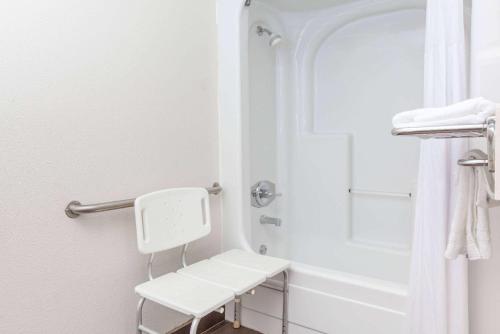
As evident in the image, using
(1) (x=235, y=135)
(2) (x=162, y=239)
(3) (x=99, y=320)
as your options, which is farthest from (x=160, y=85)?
(3) (x=99, y=320)

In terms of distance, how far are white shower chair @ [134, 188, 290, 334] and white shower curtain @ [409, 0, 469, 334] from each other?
1.88ft

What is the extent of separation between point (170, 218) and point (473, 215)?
1091mm

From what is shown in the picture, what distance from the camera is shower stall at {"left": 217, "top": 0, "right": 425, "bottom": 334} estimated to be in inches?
73.5

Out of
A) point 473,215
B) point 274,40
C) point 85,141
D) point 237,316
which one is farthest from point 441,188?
point 274,40

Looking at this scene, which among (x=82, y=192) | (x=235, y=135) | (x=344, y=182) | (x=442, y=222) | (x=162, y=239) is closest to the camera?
(x=442, y=222)

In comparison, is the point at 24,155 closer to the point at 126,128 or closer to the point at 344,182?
the point at 126,128

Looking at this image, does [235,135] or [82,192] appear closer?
[82,192]

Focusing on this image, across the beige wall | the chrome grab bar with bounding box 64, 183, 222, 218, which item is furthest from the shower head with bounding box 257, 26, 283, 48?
the chrome grab bar with bounding box 64, 183, 222, 218

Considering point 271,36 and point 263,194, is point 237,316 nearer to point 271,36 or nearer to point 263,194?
point 263,194

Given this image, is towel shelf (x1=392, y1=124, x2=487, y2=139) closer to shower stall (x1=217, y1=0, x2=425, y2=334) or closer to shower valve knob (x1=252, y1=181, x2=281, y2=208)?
shower stall (x1=217, y1=0, x2=425, y2=334)

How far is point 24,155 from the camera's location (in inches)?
45.8

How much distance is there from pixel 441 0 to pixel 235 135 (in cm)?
106

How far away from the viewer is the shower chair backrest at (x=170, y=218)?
54.2 inches

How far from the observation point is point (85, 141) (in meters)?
1.33
